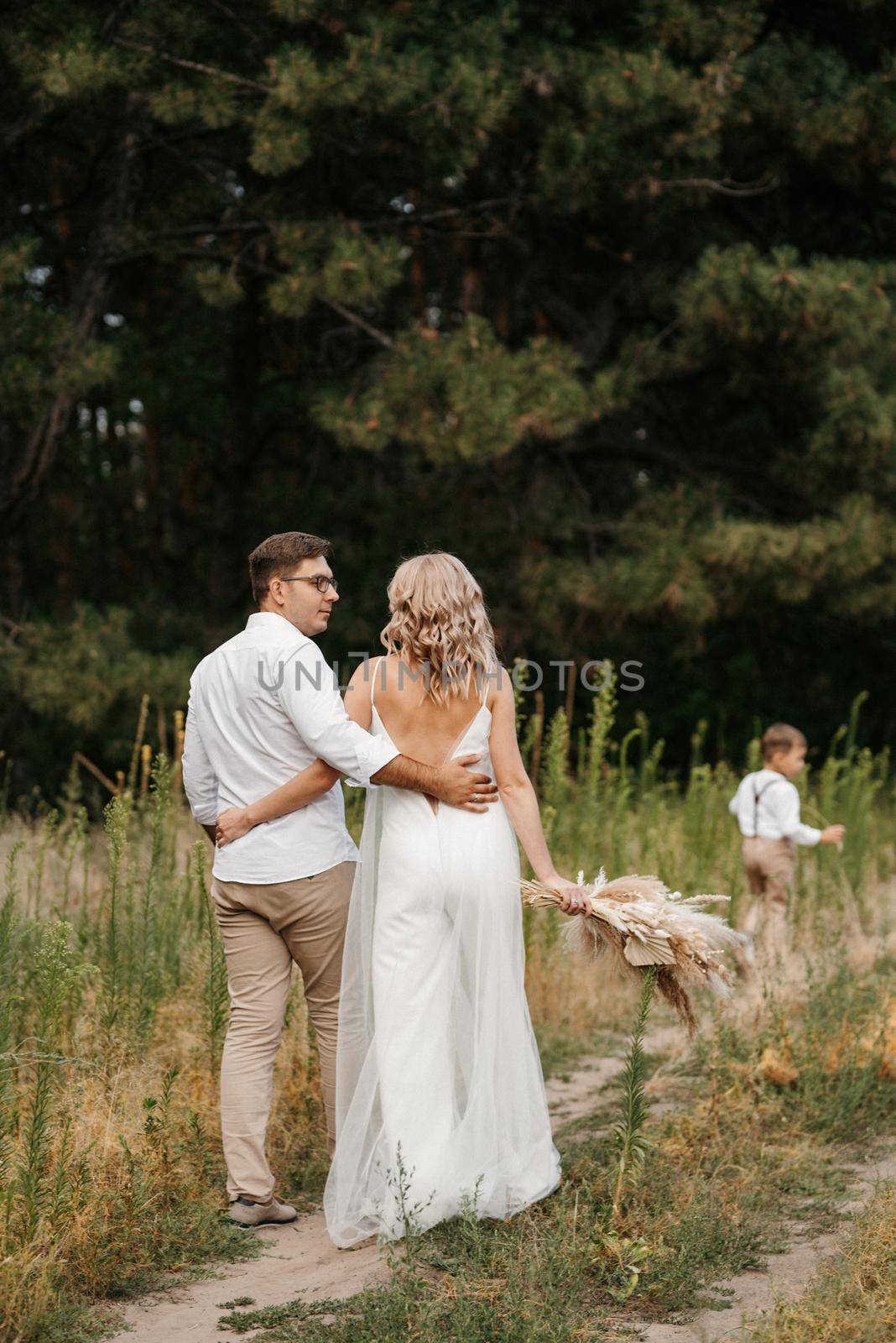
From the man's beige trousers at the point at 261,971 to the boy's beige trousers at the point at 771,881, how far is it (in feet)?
10.6

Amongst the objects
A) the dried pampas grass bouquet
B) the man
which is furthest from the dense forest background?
the dried pampas grass bouquet

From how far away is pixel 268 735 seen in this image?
4281 mm

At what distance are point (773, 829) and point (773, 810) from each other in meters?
0.10

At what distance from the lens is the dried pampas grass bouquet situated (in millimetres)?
3947

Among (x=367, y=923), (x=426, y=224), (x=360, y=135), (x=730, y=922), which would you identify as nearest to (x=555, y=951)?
(x=730, y=922)

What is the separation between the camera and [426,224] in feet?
43.0

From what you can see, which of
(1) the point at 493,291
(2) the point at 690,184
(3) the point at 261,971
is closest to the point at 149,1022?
(3) the point at 261,971

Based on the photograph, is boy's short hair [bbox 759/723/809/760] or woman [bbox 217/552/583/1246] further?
boy's short hair [bbox 759/723/809/760]

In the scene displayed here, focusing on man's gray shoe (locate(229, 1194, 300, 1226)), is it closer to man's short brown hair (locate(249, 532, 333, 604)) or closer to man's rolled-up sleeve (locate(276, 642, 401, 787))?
man's rolled-up sleeve (locate(276, 642, 401, 787))

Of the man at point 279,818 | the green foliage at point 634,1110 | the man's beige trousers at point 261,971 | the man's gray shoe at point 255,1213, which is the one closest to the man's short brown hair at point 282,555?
the man at point 279,818

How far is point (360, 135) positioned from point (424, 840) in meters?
8.59

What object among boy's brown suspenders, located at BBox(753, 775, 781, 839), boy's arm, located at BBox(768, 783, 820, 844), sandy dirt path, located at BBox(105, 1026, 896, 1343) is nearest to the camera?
sandy dirt path, located at BBox(105, 1026, 896, 1343)

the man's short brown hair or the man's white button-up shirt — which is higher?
the man's short brown hair

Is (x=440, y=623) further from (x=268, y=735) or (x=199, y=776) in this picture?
(x=199, y=776)
